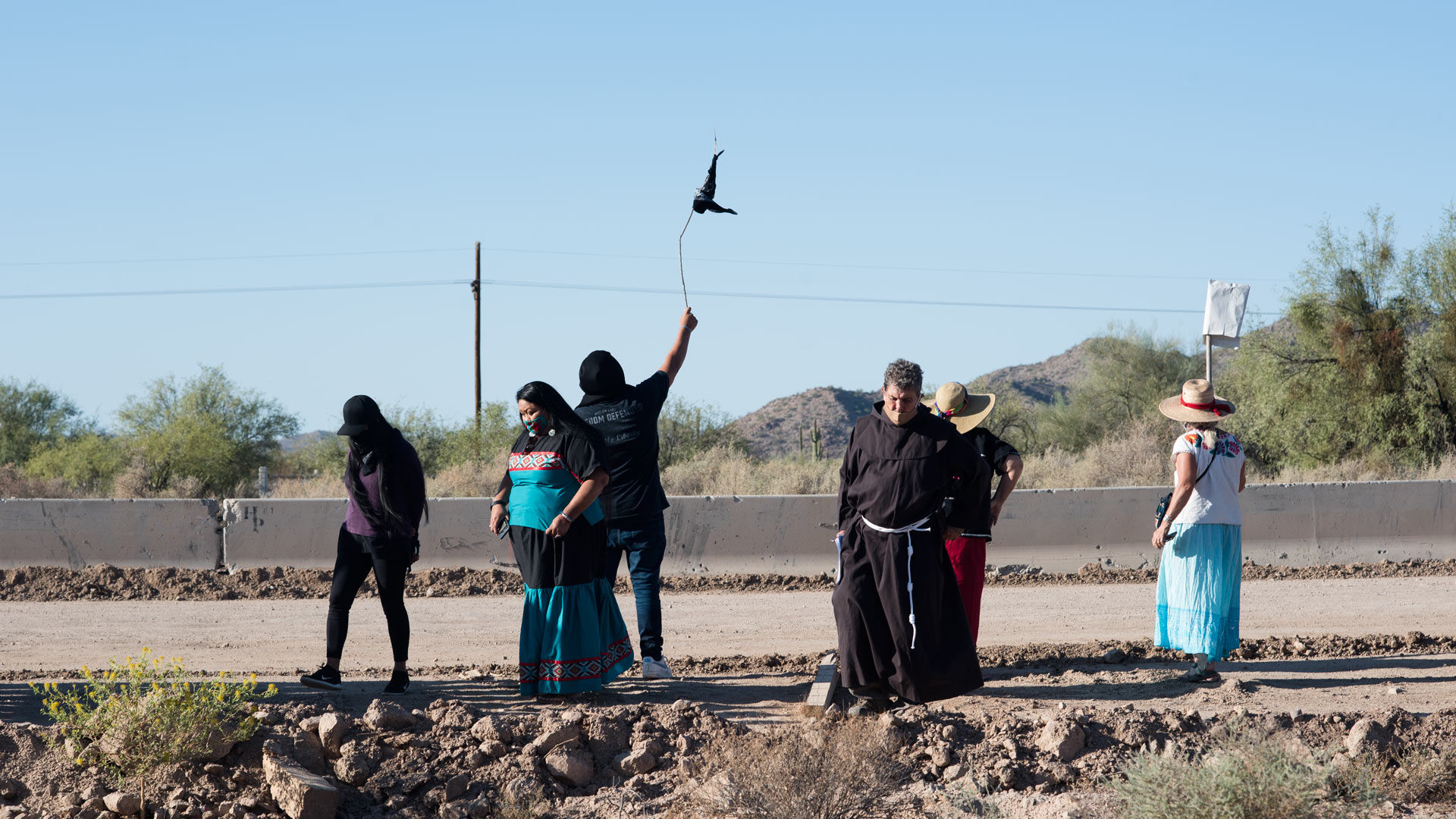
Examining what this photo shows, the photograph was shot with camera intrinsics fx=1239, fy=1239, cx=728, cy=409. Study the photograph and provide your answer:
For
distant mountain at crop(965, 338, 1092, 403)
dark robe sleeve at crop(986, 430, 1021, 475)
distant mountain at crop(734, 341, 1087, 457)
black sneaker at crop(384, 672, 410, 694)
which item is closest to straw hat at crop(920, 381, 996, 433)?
dark robe sleeve at crop(986, 430, 1021, 475)

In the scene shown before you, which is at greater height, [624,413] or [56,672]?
[624,413]

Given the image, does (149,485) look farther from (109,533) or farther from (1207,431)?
(1207,431)

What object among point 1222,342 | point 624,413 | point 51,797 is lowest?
point 51,797

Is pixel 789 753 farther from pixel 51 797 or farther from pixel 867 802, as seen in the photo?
pixel 51 797

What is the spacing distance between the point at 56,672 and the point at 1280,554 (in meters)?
11.1

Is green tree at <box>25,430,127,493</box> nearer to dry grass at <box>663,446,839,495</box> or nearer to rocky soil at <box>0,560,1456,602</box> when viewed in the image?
dry grass at <box>663,446,839,495</box>

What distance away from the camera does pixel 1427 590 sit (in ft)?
36.9

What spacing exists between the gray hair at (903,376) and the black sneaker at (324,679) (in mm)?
3535

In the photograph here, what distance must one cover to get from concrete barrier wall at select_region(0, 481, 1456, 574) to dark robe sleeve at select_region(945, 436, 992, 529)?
19.9 feet

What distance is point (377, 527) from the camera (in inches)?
273

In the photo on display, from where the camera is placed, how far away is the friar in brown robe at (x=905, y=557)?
240 inches

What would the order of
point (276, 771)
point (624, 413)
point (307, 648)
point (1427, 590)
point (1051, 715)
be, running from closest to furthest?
point (276, 771) < point (1051, 715) < point (624, 413) < point (307, 648) < point (1427, 590)

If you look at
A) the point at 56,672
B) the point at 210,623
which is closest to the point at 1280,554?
the point at 210,623

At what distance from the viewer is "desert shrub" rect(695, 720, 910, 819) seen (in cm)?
488
